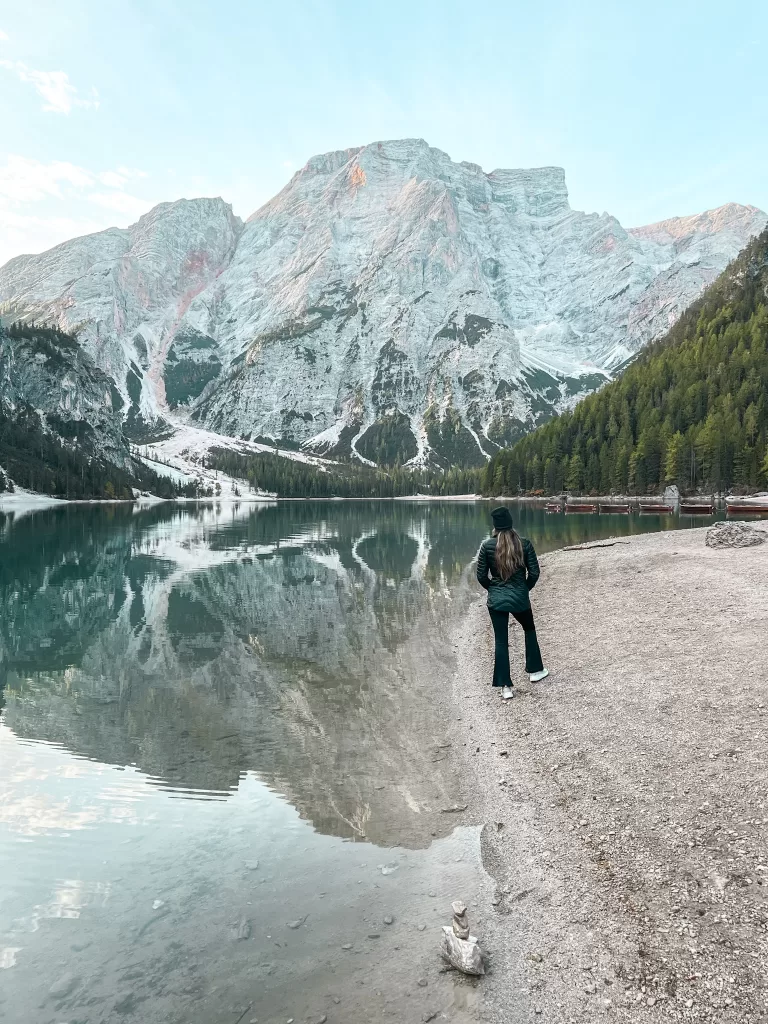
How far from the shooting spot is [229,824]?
9977 millimetres

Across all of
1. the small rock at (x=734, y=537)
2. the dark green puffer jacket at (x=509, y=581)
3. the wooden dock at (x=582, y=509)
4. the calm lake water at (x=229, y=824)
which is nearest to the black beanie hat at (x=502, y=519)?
the dark green puffer jacket at (x=509, y=581)

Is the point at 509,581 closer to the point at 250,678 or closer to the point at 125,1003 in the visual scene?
the point at 250,678

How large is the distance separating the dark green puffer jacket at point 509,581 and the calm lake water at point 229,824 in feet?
11.1

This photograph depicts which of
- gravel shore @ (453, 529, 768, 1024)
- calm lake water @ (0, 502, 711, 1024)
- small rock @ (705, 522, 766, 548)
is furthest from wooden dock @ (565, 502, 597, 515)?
gravel shore @ (453, 529, 768, 1024)

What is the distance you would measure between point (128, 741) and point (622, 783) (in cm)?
1117

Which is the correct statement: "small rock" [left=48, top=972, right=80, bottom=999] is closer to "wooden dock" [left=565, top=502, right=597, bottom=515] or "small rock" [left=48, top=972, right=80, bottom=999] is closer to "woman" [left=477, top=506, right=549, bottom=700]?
"woman" [left=477, top=506, right=549, bottom=700]

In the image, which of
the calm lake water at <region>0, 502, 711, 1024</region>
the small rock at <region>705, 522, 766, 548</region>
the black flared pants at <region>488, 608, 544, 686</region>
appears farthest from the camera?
the small rock at <region>705, 522, 766, 548</region>

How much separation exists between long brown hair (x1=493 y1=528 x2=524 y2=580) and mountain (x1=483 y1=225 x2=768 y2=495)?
389ft

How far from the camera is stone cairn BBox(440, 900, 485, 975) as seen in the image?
249 inches

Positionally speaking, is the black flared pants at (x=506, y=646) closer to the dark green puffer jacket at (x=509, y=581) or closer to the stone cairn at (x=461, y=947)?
the dark green puffer jacket at (x=509, y=581)

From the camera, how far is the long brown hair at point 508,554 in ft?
46.3

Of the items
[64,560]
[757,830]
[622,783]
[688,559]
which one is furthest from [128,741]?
[64,560]

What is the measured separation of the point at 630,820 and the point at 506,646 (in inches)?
260

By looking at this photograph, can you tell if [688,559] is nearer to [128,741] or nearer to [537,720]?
[537,720]
